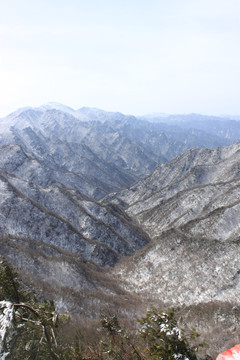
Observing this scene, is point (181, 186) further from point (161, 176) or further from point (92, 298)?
point (92, 298)

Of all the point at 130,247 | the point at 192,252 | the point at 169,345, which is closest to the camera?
the point at 169,345

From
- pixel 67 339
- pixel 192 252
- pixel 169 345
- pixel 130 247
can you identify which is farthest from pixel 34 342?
pixel 130 247

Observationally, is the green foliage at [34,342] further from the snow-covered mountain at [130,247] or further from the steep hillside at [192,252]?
the steep hillside at [192,252]

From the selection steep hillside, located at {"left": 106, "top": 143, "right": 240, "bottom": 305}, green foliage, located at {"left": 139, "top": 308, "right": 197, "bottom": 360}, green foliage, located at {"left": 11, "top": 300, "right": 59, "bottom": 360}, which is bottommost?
steep hillside, located at {"left": 106, "top": 143, "right": 240, "bottom": 305}

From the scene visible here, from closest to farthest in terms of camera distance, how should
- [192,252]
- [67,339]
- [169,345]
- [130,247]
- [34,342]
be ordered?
1. [34,342]
2. [169,345]
3. [67,339]
4. [192,252]
5. [130,247]

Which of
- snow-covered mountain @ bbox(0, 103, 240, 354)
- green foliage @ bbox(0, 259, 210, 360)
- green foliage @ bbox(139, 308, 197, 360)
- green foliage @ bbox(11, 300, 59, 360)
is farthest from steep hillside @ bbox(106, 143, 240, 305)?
green foliage @ bbox(11, 300, 59, 360)

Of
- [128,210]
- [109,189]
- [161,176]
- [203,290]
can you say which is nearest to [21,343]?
[203,290]

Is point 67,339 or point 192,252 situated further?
point 192,252

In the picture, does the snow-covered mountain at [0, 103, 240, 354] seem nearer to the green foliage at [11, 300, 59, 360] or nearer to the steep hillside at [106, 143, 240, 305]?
the steep hillside at [106, 143, 240, 305]

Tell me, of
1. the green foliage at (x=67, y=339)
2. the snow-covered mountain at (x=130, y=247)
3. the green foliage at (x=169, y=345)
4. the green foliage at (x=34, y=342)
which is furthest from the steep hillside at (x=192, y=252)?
the green foliage at (x=34, y=342)

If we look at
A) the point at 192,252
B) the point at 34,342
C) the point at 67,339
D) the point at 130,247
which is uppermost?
the point at 34,342

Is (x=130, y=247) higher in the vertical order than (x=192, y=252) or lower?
lower

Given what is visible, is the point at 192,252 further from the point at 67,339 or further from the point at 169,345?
the point at 169,345

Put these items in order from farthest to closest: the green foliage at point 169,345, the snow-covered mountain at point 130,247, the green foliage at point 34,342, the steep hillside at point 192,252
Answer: the steep hillside at point 192,252
the snow-covered mountain at point 130,247
the green foliage at point 169,345
the green foliage at point 34,342
